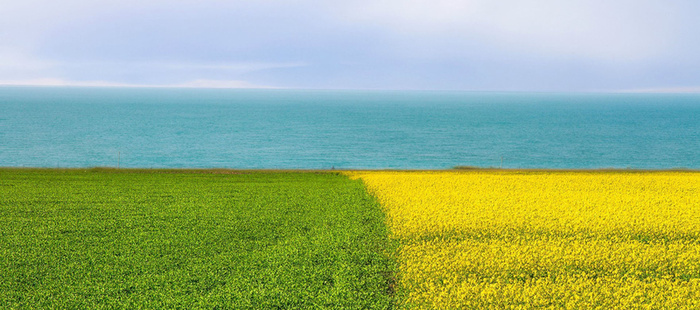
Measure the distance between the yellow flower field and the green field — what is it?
1.44m

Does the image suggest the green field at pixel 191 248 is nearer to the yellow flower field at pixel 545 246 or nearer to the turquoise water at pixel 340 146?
the yellow flower field at pixel 545 246

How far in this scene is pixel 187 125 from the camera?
152500 mm

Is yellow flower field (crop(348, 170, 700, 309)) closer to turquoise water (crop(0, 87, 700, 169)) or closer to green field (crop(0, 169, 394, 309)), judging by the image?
green field (crop(0, 169, 394, 309))

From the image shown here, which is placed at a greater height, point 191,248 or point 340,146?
point 191,248

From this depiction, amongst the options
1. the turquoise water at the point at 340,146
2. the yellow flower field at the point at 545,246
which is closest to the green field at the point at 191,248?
the yellow flower field at the point at 545,246

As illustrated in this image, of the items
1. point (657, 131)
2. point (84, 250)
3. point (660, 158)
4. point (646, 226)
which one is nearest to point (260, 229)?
point (84, 250)

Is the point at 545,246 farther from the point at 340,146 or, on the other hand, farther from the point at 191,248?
the point at 340,146

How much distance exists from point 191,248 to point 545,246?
1287cm

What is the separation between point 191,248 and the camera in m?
19.1

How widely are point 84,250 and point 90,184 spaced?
1695cm

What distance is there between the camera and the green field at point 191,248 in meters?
14.7

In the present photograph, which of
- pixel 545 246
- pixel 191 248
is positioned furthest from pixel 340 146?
pixel 545 246

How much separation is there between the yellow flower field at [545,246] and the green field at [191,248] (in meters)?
1.44

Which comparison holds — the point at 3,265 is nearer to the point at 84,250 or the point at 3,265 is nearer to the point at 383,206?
the point at 84,250
